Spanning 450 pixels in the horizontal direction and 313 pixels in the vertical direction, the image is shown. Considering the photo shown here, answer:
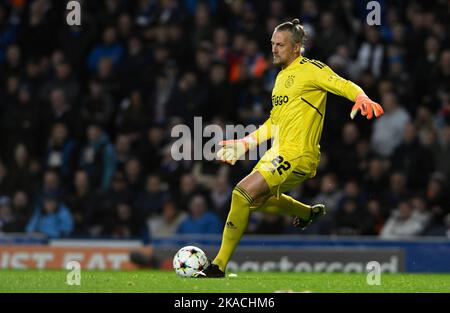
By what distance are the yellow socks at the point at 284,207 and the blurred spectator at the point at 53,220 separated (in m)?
5.68

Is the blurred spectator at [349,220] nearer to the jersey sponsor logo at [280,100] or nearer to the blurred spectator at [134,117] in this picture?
the blurred spectator at [134,117]

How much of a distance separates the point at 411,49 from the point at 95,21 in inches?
212

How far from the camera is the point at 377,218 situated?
572 inches

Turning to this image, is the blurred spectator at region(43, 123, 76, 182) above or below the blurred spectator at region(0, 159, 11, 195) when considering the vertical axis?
above

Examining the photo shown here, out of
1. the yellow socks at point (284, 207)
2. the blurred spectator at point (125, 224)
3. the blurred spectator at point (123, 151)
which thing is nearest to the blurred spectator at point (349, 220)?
the blurred spectator at point (125, 224)

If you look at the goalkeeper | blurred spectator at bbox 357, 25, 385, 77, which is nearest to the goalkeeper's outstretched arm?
the goalkeeper

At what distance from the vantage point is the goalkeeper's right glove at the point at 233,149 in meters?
10.2

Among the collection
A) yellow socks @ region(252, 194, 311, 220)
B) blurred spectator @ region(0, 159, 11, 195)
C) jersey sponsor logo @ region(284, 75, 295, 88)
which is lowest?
blurred spectator @ region(0, 159, 11, 195)

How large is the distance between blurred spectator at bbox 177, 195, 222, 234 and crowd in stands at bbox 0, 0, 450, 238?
2 cm

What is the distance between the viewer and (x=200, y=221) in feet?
48.8

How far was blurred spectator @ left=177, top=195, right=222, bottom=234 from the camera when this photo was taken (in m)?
14.8

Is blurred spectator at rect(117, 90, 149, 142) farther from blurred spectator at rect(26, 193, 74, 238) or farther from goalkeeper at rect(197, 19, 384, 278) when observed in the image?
goalkeeper at rect(197, 19, 384, 278)

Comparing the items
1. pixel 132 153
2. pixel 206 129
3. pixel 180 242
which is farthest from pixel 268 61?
pixel 180 242

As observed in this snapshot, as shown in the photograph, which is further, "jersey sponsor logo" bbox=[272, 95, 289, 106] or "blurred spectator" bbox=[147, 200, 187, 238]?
"blurred spectator" bbox=[147, 200, 187, 238]
